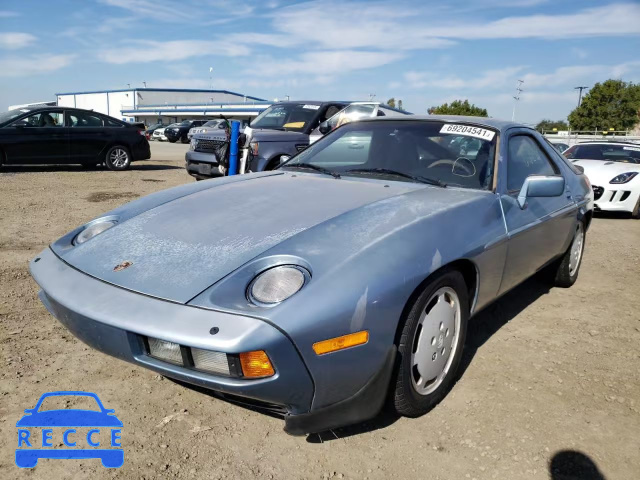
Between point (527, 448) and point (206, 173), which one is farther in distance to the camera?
point (206, 173)

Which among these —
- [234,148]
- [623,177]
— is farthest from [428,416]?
[623,177]

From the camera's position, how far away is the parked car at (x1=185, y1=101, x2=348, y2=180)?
7391 mm

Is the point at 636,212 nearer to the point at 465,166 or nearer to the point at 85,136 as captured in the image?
the point at 465,166

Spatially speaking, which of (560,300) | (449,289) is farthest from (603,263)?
(449,289)

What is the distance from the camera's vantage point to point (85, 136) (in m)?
10.7

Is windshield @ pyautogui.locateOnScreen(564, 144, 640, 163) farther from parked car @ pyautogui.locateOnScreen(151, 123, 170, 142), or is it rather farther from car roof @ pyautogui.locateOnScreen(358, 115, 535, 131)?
parked car @ pyautogui.locateOnScreen(151, 123, 170, 142)

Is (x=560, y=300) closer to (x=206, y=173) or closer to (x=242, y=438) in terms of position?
(x=242, y=438)

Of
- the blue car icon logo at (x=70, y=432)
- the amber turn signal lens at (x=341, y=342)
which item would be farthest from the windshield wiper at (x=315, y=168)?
the blue car icon logo at (x=70, y=432)

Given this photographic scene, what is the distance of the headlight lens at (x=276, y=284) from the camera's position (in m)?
1.80

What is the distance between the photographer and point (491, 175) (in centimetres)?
286

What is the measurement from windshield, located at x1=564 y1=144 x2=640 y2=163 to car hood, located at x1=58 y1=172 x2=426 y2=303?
7253mm

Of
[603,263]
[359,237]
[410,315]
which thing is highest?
[359,237]

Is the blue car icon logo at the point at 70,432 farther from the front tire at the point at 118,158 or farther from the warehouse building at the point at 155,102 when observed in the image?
the warehouse building at the point at 155,102

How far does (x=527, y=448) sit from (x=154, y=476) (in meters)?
1.49
